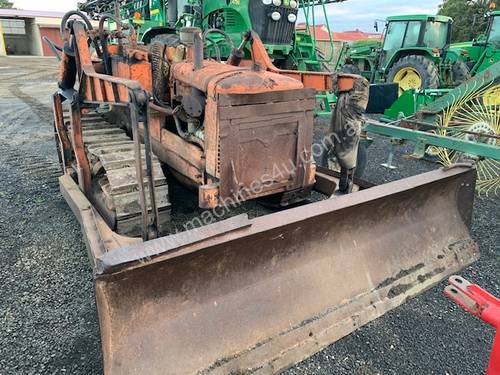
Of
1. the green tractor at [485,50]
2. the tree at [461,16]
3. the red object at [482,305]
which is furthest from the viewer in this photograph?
the tree at [461,16]

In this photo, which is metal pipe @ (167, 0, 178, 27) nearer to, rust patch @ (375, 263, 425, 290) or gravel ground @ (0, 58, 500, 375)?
gravel ground @ (0, 58, 500, 375)

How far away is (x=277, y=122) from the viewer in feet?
9.23

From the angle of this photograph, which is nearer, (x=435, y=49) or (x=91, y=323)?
(x=91, y=323)

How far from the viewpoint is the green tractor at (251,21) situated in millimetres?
7137

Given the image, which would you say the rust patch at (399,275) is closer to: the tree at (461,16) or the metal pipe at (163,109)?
the metal pipe at (163,109)

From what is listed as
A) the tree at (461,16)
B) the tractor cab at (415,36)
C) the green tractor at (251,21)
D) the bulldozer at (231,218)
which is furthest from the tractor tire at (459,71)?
the tree at (461,16)

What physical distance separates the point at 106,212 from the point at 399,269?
2.18m

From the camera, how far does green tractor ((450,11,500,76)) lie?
30.3ft

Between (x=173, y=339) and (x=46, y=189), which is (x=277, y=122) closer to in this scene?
(x=173, y=339)

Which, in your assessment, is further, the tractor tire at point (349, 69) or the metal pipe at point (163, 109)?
the tractor tire at point (349, 69)

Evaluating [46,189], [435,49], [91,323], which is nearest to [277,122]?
[91,323]

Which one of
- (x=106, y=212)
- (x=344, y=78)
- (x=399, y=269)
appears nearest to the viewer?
(x=399, y=269)

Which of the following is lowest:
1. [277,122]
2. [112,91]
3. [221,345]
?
[221,345]

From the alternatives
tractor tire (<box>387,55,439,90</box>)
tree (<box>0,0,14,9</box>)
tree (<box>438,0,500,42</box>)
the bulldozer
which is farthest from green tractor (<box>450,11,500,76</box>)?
tree (<box>0,0,14,9</box>)
